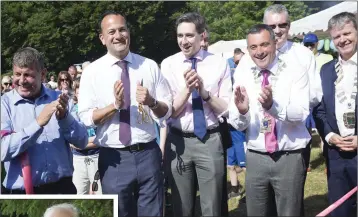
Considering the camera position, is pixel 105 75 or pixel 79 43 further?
pixel 79 43

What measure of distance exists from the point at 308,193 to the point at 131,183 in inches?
104

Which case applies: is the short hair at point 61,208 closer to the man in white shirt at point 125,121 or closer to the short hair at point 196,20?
the man in white shirt at point 125,121

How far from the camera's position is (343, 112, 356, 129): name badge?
Result: 3.18 metres

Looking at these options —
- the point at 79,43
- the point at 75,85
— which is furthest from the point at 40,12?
the point at 75,85

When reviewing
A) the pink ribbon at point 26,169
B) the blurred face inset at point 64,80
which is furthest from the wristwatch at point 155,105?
the blurred face inset at point 64,80

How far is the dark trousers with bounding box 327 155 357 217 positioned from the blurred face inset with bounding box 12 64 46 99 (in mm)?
1933

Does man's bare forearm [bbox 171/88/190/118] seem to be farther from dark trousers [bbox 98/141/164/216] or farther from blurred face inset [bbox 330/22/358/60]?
blurred face inset [bbox 330/22/358/60]

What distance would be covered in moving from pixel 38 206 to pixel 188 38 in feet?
5.61

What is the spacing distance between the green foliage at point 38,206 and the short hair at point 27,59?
961mm

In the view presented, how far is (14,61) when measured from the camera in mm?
2859

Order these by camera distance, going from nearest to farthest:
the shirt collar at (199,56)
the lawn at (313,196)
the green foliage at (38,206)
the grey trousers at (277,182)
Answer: the green foliage at (38,206) < the grey trousers at (277,182) < the shirt collar at (199,56) < the lawn at (313,196)

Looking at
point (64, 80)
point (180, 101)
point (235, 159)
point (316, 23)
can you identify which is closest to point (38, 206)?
point (180, 101)

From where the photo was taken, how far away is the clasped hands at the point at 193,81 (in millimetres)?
3162

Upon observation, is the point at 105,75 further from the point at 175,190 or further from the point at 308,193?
the point at 308,193
